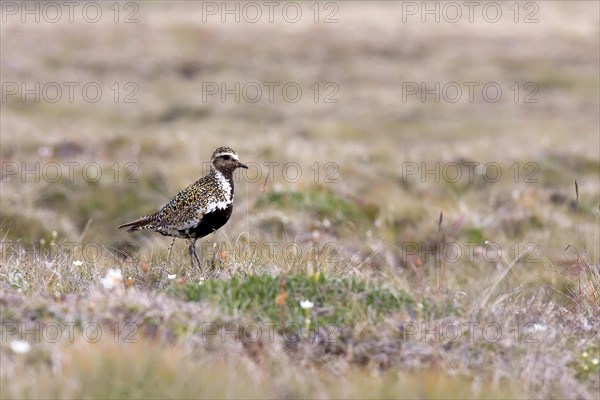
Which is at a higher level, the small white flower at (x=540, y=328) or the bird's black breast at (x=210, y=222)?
the bird's black breast at (x=210, y=222)

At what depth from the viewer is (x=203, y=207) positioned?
20.0 feet

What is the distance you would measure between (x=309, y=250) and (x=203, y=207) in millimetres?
845

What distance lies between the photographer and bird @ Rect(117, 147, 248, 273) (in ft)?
20.0

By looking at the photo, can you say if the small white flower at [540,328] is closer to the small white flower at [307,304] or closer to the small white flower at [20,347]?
the small white flower at [307,304]

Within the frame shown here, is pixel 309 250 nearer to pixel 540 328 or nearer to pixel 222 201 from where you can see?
pixel 222 201

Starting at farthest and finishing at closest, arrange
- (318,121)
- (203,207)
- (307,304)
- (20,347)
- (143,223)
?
1. (318,121)
2. (143,223)
3. (203,207)
4. (307,304)
5. (20,347)

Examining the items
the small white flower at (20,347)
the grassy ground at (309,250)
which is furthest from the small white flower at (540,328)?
the small white flower at (20,347)

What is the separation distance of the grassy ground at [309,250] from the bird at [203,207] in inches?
9.4

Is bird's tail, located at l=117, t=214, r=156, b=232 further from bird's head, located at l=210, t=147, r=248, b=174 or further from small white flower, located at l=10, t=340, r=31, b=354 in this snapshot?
small white flower, located at l=10, t=340, r=31, b=354

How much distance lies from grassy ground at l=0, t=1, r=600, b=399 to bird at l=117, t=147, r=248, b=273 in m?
0.24

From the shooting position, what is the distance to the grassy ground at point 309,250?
3846 mm

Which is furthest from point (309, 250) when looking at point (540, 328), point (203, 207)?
point (540, 328)

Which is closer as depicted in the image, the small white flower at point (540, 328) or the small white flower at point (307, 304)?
the small white flower at point (307, 304)

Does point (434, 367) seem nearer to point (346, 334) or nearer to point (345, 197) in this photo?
point (346, 334)
